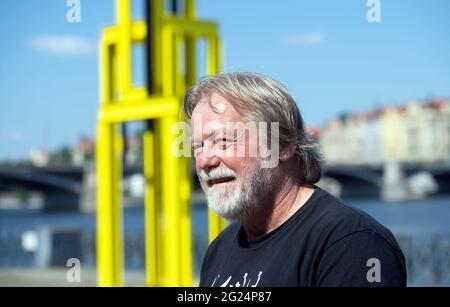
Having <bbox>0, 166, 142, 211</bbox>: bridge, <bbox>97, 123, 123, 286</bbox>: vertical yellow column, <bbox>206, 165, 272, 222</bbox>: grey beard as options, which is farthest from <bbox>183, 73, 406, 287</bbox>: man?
<bbox>0, 166, 142, 211</bbox>: bridge

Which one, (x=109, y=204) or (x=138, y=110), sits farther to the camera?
(x=109, y=204)

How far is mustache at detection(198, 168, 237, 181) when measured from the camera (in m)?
2.12

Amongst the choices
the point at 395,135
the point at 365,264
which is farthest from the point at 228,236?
the point at 395,135

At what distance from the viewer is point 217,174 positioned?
2.13 meters

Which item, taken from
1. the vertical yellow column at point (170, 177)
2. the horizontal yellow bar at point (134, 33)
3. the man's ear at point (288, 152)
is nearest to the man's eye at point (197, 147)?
the man's ear at point (288, 152)

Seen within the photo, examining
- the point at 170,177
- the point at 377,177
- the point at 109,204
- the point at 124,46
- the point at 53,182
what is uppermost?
the point at 124,46

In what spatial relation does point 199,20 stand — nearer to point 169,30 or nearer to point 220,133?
point 169,30

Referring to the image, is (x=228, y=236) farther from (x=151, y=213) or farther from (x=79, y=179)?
(x=79, y=179)

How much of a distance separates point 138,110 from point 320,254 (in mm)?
3504

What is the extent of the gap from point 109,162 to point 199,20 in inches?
43.3

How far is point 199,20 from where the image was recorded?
557 centimetres

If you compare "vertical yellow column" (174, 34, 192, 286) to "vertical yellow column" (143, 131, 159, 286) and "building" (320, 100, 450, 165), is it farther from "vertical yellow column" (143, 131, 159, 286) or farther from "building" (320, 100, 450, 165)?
"building" (320, 100, 450, 165)

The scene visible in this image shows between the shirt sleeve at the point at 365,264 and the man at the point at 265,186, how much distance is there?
2cm

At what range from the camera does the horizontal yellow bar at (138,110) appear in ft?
16.9
